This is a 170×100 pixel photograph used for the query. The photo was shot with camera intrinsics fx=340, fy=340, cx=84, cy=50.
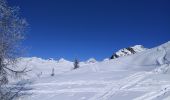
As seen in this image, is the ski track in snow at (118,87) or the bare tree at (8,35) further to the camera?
the ski track in snow at (118,87)

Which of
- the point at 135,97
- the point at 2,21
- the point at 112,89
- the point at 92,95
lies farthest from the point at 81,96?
the point at 2,21

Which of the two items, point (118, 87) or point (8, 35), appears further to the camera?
point (118, 87)

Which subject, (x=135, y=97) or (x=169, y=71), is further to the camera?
(x=169, y=71)

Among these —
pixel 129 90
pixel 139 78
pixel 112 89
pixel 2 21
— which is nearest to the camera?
pixel 2 21

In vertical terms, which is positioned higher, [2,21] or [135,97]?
[2,21]

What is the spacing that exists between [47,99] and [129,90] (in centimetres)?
682

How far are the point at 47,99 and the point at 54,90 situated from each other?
11.0 feet

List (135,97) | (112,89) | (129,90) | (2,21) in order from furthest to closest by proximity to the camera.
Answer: (112,89)
(129,90)
(135,97)
(2,21)

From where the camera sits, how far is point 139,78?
29656 mm

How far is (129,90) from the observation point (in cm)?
2467

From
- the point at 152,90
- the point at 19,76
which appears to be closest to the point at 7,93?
the point at 19,76

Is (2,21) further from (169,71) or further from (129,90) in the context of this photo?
(169,71)

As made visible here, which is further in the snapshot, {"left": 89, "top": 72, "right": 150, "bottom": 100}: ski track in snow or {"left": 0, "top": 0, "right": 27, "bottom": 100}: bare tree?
{"left": 89, "top": 72, "right": 150, "bottom": 100}: ski track in snow

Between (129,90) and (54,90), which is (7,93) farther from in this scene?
(54,90)
